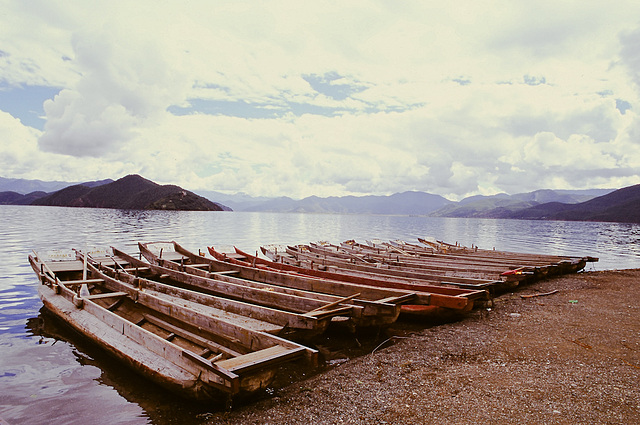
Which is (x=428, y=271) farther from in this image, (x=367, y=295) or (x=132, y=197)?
(x=132, y=197)

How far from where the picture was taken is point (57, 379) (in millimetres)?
7027

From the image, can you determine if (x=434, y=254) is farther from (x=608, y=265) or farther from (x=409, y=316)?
(x=608, y=265)

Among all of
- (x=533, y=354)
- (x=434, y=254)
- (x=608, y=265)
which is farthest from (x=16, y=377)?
(x=608, y=265)

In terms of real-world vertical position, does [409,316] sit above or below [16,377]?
above

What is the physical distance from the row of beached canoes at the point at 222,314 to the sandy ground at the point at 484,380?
73 cm

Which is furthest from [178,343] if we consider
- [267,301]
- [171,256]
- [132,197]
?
[132,197]

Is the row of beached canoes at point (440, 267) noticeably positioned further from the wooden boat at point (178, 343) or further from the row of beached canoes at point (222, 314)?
the wooden boat at point (178, 343)

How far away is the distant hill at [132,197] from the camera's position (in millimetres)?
163500

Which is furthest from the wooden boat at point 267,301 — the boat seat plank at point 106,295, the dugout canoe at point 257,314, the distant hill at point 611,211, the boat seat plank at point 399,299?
the distant hill at point 611,211

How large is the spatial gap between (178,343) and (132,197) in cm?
19198

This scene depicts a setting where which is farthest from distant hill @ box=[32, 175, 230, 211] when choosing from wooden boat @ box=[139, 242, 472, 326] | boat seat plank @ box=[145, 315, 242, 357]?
boat seat plank @ box=[145, 315, 242, 357]

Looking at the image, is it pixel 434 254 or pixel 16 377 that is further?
pixel 434 254

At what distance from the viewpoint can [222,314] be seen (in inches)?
306

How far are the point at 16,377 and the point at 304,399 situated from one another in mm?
6366
